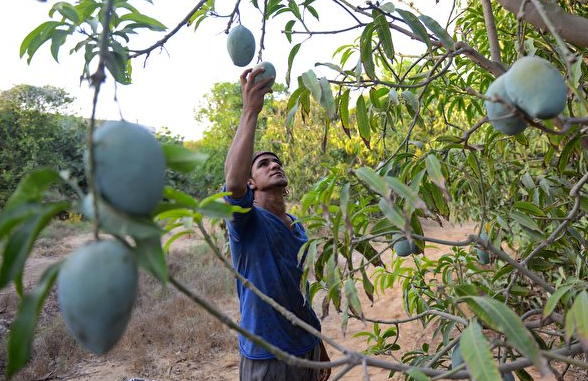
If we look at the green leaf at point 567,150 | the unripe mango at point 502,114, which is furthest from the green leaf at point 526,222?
the unripe mango at point 502,114

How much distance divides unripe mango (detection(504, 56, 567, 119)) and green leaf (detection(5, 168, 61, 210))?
2.14 ft

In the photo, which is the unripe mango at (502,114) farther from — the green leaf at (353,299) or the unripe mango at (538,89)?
the green leaf at (353,299)

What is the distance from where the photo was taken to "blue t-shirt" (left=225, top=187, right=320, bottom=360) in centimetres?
183

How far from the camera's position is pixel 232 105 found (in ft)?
42.7

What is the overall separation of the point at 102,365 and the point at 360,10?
3.85m

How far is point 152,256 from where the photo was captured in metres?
0.46

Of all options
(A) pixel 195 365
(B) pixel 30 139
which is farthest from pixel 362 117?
(B) pixel 30 139

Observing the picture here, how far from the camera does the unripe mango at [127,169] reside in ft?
1.44

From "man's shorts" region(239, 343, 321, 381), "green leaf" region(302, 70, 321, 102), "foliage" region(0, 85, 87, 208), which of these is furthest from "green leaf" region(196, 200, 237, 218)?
"foliage" region(0, 85, 87, 208)

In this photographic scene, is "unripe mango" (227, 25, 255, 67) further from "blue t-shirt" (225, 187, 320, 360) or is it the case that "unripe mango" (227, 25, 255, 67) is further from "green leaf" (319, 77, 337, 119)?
"blue t-shirt" (225, 187, 320, 360)

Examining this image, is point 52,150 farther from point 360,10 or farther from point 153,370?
point 360,10

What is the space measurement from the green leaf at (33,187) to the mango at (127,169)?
6cm

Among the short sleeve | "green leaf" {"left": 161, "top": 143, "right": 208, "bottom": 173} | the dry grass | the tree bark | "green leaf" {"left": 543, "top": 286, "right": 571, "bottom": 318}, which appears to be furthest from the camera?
the dry grass

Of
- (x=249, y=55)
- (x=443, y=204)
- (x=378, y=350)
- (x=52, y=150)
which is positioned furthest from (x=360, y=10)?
(x=52, y=150)
